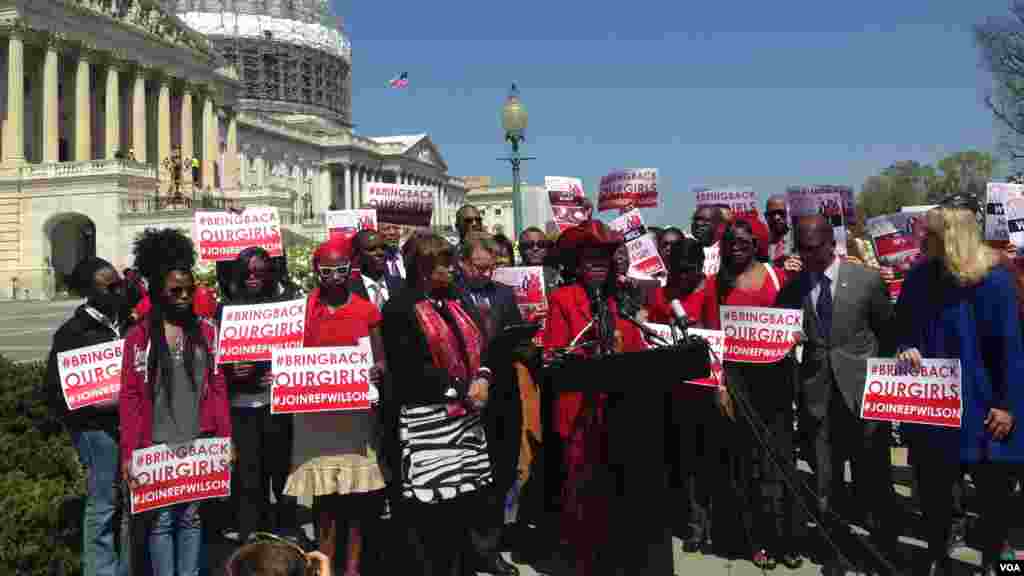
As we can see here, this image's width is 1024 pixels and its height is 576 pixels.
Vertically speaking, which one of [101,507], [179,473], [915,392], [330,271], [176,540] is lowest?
[176,540]

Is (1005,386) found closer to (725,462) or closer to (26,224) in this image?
(725,462)

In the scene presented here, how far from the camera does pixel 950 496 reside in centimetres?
482

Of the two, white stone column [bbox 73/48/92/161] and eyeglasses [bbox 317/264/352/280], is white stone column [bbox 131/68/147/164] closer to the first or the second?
white stone column [bbox 73/48/92/161]

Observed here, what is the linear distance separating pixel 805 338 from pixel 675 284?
3.35 ft

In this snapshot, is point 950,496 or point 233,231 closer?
point 950,496

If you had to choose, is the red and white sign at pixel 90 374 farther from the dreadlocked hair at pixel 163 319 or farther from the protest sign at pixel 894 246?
the protest sign at pixel 894 246

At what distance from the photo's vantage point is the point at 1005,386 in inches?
182

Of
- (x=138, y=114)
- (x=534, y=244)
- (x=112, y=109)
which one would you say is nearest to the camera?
(x=534, y=244)

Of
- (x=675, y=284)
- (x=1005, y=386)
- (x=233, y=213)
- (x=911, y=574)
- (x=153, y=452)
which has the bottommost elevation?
(x=911, y=574)

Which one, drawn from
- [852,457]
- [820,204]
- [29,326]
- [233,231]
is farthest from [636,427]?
[29,326]

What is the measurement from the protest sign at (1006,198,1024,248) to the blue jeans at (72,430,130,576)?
6.57 meters

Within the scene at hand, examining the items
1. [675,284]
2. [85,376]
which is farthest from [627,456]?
[85,376]

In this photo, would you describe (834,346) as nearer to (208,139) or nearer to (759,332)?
(759,332)

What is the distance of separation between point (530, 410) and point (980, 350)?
2688 mm
